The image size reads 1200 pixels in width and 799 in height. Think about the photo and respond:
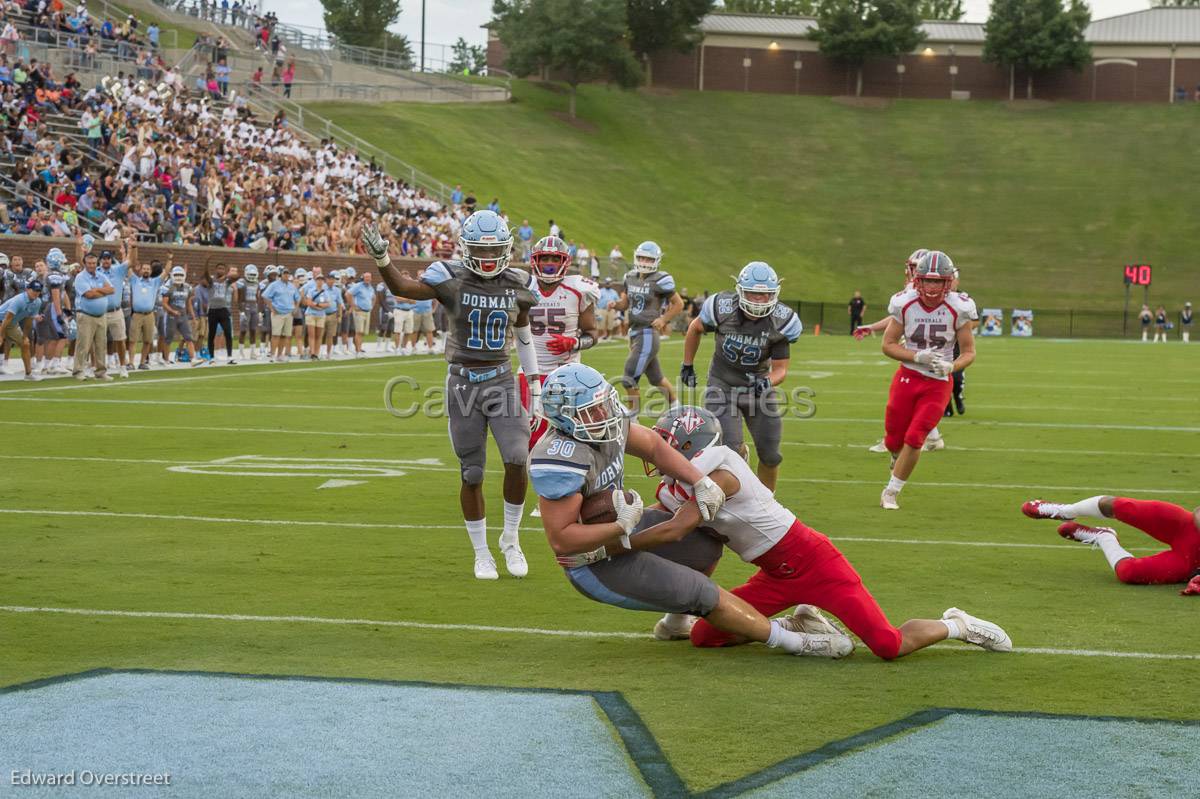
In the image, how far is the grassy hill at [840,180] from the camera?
200ft

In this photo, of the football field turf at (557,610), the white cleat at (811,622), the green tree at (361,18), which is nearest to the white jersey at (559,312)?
the football field turf at (557,610)

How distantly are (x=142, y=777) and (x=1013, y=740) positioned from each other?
9.72 ft

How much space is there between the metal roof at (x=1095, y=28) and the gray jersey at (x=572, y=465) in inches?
3187

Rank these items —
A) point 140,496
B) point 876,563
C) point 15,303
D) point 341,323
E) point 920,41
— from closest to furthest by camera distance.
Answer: point 876,563
point 140,496
point 15,303
point 341,323
point 920,41

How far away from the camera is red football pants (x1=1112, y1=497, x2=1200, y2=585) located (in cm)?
773

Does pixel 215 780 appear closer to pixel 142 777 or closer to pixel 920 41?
pixel 142 777

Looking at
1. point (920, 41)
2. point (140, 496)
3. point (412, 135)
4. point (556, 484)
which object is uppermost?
point (920, 41)

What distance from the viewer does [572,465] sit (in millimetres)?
6070

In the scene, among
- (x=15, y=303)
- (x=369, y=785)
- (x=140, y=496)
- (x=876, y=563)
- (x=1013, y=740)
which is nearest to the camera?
(x=369, y=785)

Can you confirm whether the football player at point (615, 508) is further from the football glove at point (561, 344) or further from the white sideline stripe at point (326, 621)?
the football glove at point (561, 344)

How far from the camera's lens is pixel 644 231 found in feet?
201

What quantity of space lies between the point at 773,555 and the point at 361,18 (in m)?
93.4

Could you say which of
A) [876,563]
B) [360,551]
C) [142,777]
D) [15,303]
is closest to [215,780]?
[142,777]

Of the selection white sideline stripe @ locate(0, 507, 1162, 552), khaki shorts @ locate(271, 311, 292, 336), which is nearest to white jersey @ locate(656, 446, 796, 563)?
white sideline stripe @ locate(0, 507, 1162, 552)
